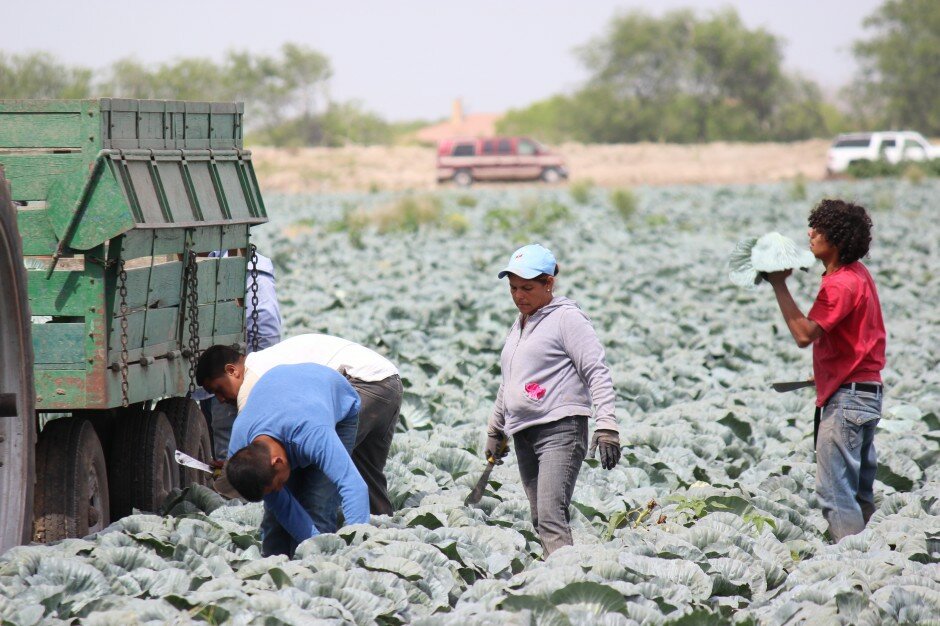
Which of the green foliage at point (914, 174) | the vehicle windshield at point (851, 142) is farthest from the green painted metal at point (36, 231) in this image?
the vehicle windshield at point (851, 142)

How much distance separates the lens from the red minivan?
4059 centimetres

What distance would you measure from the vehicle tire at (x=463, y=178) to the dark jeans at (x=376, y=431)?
35032 millimetres

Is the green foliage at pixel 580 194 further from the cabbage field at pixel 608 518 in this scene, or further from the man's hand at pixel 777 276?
the man's hand at pixel 777 276

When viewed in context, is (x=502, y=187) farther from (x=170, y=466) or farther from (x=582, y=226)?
(x=170, y=466)

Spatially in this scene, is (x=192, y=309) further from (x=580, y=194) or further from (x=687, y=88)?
(x=687, y=88)

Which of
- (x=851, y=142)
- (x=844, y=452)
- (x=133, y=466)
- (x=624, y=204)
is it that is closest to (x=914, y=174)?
(x=851, y=142)

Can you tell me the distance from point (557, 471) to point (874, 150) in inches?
1461

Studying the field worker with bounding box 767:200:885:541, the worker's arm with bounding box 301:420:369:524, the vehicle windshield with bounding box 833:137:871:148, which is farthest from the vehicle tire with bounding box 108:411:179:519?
the vehicle windshield with bounding box 833:137:871:148

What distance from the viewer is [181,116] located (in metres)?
6.46

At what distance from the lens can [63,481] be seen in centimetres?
533

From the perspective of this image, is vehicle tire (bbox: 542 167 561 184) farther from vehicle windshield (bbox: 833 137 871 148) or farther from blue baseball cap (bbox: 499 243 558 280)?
blue baseball cap (bbox: 499 243 558 280)

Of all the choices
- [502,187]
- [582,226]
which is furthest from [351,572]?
[502,187]

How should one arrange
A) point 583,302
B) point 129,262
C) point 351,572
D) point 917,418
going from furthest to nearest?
point 583,302 → point 917,418 → point 129,262 → point 351,572

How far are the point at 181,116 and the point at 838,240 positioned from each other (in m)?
3.50
